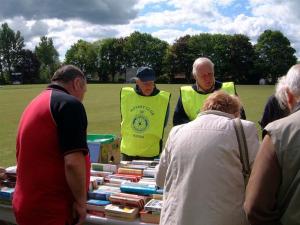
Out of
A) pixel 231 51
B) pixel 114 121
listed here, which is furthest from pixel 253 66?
pixel 114 121

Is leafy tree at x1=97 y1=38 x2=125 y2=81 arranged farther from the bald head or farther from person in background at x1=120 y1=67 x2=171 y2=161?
the bald head

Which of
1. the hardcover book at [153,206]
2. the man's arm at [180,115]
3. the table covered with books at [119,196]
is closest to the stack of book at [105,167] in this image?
the table covered with books at [119,196]

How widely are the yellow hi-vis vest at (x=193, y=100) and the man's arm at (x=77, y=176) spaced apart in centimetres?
233

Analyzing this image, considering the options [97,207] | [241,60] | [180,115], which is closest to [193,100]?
[180,115]

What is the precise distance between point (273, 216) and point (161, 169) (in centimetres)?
92

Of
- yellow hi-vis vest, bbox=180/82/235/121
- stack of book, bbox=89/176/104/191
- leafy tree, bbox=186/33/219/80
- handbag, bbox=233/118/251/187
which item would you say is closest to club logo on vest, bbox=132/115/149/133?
yellow hi-vis vest, bbox=180/82/235/121

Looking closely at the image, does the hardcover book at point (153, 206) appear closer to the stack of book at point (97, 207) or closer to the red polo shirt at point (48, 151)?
the stack of book at point (97, 207)

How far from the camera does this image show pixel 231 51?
81.4m

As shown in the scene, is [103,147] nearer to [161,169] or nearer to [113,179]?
[113,179]

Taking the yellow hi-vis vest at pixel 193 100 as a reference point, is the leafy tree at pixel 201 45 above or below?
above

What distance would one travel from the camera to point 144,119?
5.34 meters

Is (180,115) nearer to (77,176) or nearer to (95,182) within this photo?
(95,182)

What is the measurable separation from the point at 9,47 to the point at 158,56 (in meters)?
35.4

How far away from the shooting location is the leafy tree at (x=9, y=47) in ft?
310
